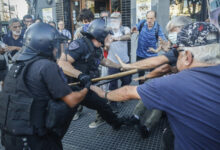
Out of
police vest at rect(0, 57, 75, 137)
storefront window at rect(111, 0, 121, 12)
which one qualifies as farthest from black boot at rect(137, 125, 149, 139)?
storefront window at rect(111, 0, 121, 12)

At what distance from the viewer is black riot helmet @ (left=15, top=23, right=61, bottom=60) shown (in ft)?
5.98

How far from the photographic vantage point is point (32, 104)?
1.64m

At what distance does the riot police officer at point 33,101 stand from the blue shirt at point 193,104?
865mm

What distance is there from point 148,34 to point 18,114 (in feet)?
13.3

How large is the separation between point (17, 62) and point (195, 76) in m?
1.56

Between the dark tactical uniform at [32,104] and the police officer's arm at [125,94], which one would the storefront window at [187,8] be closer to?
the police officer's arm at [125,94]

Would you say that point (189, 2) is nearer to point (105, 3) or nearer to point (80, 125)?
point (105, 3)

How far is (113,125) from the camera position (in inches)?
131

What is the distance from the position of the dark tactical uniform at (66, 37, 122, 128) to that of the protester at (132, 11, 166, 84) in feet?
6.88

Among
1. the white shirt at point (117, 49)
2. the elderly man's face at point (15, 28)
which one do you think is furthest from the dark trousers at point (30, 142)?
the elderly man's face at point (15, 28)

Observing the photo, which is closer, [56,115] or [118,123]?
[56,115]

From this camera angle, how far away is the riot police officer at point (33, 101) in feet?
5.41

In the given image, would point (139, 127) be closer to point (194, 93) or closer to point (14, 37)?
point (194, 93)

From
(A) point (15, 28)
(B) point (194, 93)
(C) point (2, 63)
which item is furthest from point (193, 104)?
(A) point (15, 28)
